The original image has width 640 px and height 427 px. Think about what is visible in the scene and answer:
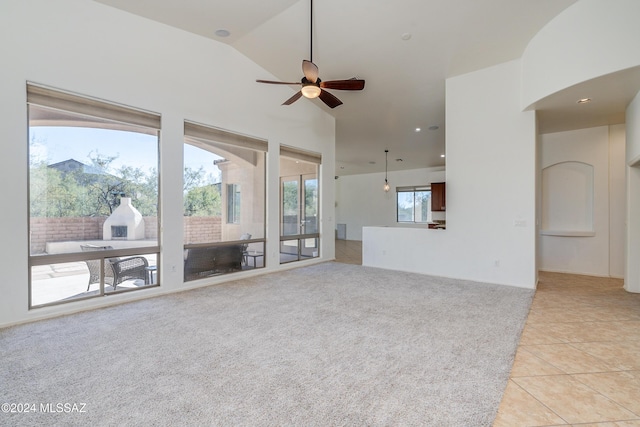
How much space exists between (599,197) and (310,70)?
20.0 ft

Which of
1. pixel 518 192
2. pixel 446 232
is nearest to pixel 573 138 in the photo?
pixel 518 192

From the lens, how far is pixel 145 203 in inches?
169

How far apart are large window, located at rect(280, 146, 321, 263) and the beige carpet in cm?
244

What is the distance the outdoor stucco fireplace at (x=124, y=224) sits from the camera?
3959mm

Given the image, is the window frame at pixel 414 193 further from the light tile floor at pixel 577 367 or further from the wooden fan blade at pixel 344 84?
the wooden fan blade at pixel 344 84

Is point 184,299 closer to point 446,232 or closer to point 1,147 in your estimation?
point 1,147

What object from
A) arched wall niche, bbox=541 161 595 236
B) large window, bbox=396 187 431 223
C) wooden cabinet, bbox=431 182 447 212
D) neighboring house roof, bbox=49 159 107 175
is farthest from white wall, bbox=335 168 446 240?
neighboring house roof, bbox=49 159 107 175

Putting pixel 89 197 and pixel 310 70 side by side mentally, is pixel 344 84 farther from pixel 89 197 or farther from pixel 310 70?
pixel 89 197

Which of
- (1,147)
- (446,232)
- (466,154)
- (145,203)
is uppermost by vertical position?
(466,154)

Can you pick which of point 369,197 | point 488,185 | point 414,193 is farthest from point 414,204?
point 488,185

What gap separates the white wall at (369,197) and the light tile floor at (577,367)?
24.9ft

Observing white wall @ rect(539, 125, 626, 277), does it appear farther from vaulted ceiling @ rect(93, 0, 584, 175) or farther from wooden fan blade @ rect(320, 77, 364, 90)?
wooden fan blade @ rect(320, 77, 364, 90)

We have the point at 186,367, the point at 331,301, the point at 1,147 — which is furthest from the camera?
the point at 331,301

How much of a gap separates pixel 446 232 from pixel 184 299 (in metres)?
4.65
